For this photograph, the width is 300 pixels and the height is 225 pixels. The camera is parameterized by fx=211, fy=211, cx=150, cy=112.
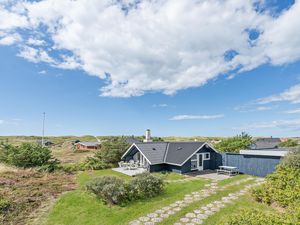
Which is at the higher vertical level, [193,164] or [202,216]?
[193,164]

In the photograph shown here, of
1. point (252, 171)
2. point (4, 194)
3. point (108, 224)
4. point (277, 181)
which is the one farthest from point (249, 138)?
point (4, 194)

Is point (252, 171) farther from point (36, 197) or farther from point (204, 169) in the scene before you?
point (36, 197)

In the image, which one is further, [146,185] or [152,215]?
[146,185]

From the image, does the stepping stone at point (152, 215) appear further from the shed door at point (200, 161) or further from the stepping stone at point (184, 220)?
the shed door at point (200, 161)

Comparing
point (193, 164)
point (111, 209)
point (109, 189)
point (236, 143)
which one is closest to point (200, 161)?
point (193, 164)

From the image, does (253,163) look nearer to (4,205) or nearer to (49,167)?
(4,205)

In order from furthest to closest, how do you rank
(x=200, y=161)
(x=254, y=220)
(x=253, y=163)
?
(x=200, y=161), (x=253, y=163), (x=254, y=220)

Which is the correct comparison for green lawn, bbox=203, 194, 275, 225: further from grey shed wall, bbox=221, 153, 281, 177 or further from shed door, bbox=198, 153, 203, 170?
shed door, bbox=198, 153, 203, 170
